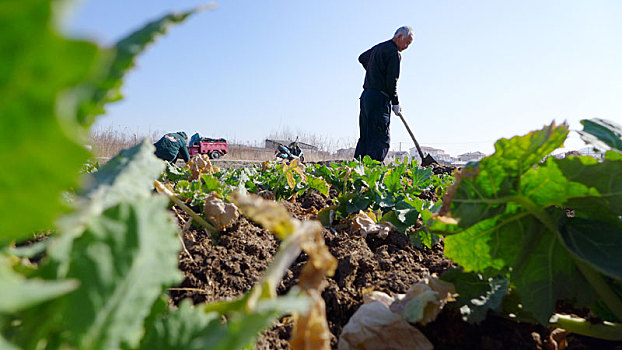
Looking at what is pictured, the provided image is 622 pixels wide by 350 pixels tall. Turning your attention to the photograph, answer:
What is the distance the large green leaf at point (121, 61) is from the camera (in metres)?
0.46

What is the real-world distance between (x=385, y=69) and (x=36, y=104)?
927cm

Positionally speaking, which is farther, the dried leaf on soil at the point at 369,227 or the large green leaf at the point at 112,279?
the dried leaf on soil at the point at 369,227

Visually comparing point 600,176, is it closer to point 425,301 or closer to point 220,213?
point 425,301

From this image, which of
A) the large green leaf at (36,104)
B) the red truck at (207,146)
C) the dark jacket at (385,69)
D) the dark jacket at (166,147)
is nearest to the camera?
the large green leaf at (36,104)

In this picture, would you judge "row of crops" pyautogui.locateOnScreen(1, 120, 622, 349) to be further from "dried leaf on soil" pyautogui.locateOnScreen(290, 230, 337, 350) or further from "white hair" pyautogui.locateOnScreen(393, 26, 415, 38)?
"white hair" pyautogui.locateOnScreen(393, 26, 415, 38)

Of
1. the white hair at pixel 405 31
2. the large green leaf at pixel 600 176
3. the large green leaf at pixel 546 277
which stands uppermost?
the white hair at pixel 405 31

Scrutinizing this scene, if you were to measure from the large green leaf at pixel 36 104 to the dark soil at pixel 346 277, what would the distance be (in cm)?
89

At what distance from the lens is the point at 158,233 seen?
0.50 metres

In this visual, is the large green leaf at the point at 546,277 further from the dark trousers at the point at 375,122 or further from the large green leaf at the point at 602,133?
the dark trousers at the point at 375,122

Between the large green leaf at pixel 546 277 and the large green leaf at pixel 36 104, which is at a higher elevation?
the large green leaf at pixel 36 104

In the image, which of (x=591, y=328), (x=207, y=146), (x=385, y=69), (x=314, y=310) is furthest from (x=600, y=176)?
(x=207, y=146)

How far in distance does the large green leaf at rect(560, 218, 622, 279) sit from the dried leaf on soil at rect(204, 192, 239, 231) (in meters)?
1.47

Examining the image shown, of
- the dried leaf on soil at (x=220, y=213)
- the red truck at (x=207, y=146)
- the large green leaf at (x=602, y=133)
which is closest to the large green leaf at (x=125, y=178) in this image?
the large green leaf at (x=602, y=133)

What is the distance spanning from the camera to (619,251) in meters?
0.89
